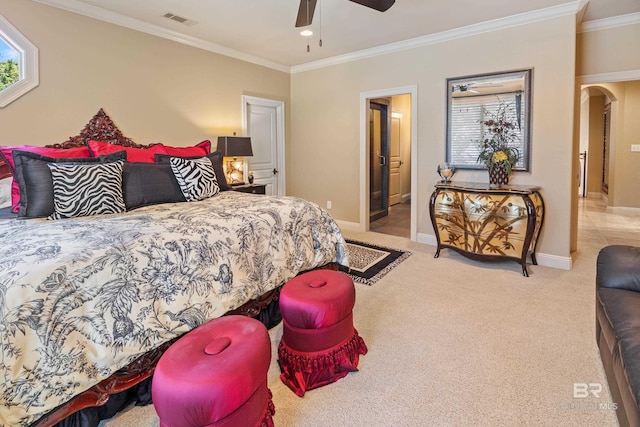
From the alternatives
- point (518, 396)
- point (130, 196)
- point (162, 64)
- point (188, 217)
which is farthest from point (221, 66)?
point (518, 396)

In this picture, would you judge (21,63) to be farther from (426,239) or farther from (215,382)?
(426,239)

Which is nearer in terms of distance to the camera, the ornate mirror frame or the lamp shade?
the ornate mirror frame

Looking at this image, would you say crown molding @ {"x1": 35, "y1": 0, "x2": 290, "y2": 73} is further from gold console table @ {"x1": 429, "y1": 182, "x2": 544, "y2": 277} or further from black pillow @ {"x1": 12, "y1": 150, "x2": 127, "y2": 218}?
gold console table @ {"x1": 429, "y1": 182, "x2": 544, "y2": 277}

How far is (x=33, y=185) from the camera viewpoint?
7.77 feet

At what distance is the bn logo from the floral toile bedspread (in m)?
1.81

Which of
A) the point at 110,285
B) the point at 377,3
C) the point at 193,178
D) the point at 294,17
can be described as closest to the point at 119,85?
the point at 193,178

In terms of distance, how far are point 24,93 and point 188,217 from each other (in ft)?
7.18

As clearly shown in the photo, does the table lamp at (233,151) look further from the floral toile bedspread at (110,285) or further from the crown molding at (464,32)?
the floral toile bedspread at (110,285)

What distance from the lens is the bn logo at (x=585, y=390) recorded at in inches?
72.2

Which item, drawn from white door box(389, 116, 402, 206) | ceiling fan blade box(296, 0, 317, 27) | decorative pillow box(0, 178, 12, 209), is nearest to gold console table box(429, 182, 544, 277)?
ceiling fan blade box(296, 0, 317, 27)

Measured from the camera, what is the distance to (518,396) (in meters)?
1.84

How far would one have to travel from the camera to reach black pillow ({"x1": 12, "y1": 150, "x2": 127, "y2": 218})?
234 cm

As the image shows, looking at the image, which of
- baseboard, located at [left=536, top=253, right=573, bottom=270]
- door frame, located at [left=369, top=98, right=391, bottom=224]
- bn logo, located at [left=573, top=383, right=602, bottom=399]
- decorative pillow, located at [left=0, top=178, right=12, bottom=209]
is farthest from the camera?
door frame, located at [left=369, top=98, right=391, bottom=224]

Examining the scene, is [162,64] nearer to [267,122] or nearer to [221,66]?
[221,66]
